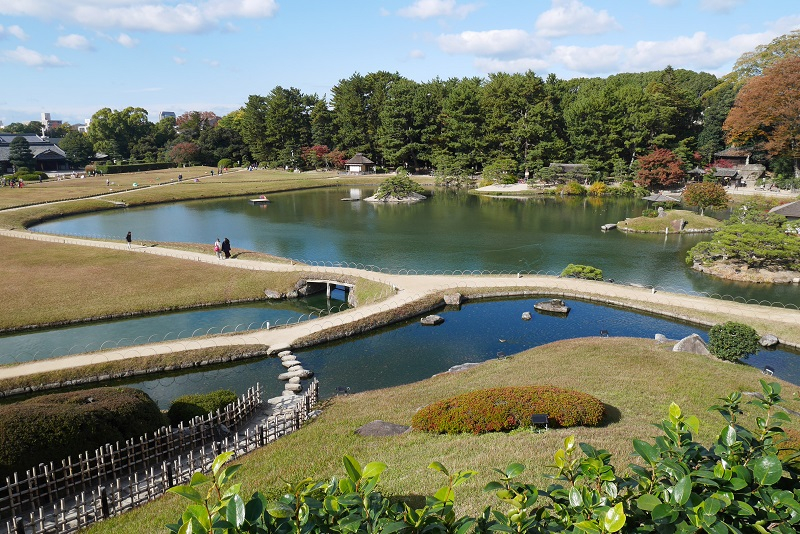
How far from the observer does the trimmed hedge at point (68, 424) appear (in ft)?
34.5

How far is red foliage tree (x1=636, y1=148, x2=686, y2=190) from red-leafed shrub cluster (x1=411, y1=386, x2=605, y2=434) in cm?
6980

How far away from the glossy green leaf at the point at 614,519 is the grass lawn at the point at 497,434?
2848 mm

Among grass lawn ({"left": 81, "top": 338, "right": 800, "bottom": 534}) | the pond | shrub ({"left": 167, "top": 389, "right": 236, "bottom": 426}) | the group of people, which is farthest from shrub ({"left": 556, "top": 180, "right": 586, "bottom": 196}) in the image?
shrub ({"left": 167, "top": 389, "right": 236, "bottom": 426})

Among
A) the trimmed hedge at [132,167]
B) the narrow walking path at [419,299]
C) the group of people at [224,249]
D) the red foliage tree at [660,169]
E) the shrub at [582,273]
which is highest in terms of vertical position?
the trimmed hedge at [132,167]

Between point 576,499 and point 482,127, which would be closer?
point 576,499

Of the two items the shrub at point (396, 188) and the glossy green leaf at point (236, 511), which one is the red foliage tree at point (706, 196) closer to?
the shrub at point (396, 188)

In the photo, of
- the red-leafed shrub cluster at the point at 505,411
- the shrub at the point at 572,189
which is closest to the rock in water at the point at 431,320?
the red-leafed shrub cluster at the point at 505,411

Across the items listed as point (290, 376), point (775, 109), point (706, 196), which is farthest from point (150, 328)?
point (775, 109)

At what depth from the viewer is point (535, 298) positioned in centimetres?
2953

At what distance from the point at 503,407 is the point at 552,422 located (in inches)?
45.2

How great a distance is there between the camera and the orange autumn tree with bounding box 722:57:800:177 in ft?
214

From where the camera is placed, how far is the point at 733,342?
18.8 m

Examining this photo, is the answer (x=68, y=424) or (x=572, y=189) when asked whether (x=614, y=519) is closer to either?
(x=68, y=424)

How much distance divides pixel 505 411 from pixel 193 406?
28.4 ft
